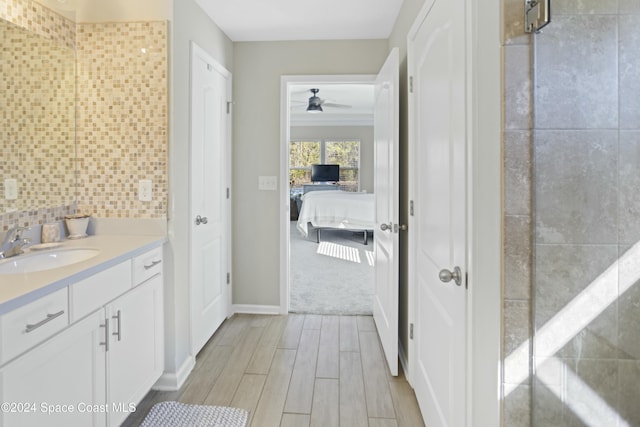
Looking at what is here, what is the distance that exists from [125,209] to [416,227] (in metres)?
1.64

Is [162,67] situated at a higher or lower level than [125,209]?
higher

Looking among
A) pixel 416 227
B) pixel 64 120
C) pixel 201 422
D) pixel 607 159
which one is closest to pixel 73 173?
pixel 64 120

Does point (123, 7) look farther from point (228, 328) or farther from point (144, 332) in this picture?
point (228, 328)

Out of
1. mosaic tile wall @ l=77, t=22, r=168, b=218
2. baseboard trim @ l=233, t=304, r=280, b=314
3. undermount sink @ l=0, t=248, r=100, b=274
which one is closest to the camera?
undermount sink @ l=0, t=248, r=100, b=274

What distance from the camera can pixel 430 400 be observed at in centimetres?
175

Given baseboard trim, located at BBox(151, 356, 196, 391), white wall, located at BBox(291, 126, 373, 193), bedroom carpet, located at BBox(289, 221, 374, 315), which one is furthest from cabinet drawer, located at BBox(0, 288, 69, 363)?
white wall, located at BBox(291, 126, 373, 193)

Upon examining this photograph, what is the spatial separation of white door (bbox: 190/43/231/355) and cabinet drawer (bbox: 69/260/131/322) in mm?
731

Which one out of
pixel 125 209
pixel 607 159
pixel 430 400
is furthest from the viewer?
pixel 125 209

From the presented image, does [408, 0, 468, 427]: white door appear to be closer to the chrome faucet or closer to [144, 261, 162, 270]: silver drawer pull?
[144, 261, 162, 270]: silver drawer pull

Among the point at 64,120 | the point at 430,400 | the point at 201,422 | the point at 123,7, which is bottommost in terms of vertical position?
the point at 201,422

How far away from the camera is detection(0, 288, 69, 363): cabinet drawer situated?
1091 mm

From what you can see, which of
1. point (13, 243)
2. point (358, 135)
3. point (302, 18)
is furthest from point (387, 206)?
point (358, 135)

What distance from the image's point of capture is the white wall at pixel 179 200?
2.16 meters

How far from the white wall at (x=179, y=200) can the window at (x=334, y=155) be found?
7208 mm
